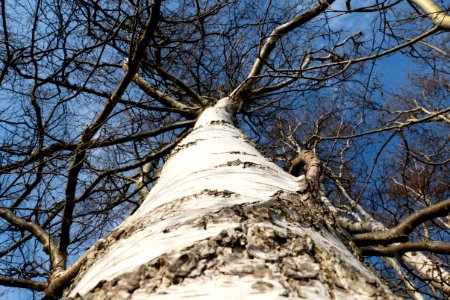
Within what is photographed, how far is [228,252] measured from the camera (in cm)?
60

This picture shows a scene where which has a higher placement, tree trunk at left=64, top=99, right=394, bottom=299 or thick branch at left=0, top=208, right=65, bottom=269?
thick branch at left=0, top=208, right=65, bottom=269

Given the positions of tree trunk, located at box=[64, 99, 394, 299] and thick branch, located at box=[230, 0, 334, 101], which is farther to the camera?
thick branch, located at box=[230, 0, 334, 101]

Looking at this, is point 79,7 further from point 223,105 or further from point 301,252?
point 301,252

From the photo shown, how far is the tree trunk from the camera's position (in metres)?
0.52

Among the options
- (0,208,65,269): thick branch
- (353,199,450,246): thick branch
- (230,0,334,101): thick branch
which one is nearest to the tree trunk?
(353,199,450,246): thick branch

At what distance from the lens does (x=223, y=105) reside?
343cm

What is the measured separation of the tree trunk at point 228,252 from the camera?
52cm

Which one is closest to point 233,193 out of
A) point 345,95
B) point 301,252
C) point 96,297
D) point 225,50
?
point 301,252

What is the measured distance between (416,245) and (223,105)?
2116mm

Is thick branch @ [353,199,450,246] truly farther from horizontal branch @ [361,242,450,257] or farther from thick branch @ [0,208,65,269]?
thick branch @ [0,208,65,269]

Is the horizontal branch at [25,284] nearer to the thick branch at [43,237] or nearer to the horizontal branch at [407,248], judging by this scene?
the thick branch at [43,237]

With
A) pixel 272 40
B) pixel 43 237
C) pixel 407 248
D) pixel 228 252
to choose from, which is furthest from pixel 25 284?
pixel 272 40

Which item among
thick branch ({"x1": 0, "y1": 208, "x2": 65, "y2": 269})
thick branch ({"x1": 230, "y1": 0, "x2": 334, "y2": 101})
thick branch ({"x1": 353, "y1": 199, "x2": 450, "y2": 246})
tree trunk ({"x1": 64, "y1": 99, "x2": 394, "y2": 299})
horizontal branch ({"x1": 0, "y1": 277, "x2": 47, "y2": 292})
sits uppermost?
thick branch ({"x1": 230, "y1": 0, "x2": 334, "y2": 101})

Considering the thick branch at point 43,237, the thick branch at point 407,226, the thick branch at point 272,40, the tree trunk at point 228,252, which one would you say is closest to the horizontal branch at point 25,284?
the thick branch at point 43,237
